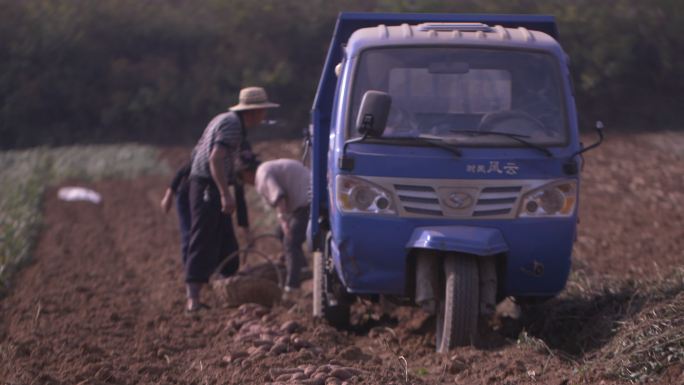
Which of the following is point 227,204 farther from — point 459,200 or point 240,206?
point 459,200

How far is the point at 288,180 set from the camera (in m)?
9.66

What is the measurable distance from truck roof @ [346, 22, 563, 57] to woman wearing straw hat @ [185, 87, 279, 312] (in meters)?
1.83

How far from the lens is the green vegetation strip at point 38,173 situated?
12356mm

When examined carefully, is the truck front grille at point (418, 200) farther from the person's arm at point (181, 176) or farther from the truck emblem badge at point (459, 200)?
the person's arm at point (181, 176)

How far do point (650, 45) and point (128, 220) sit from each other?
631 inches

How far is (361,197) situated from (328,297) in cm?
155

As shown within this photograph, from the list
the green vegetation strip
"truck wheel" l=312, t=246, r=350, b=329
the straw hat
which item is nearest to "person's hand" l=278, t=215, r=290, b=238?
the straw hat

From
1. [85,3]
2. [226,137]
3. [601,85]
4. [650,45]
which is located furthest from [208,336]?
[85,3]

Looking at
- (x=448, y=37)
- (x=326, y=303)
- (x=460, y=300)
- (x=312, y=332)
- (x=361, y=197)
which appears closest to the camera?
(x=460, y=300)

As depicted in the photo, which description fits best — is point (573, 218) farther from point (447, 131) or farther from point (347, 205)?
point (347, 205)

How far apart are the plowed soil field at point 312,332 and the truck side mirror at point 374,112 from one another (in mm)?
1489

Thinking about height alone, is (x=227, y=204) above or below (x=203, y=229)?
above

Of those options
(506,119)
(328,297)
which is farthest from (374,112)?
(328,297)

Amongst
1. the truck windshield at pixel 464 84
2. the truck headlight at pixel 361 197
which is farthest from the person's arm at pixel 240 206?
the truck headlight at pixel 361 197
